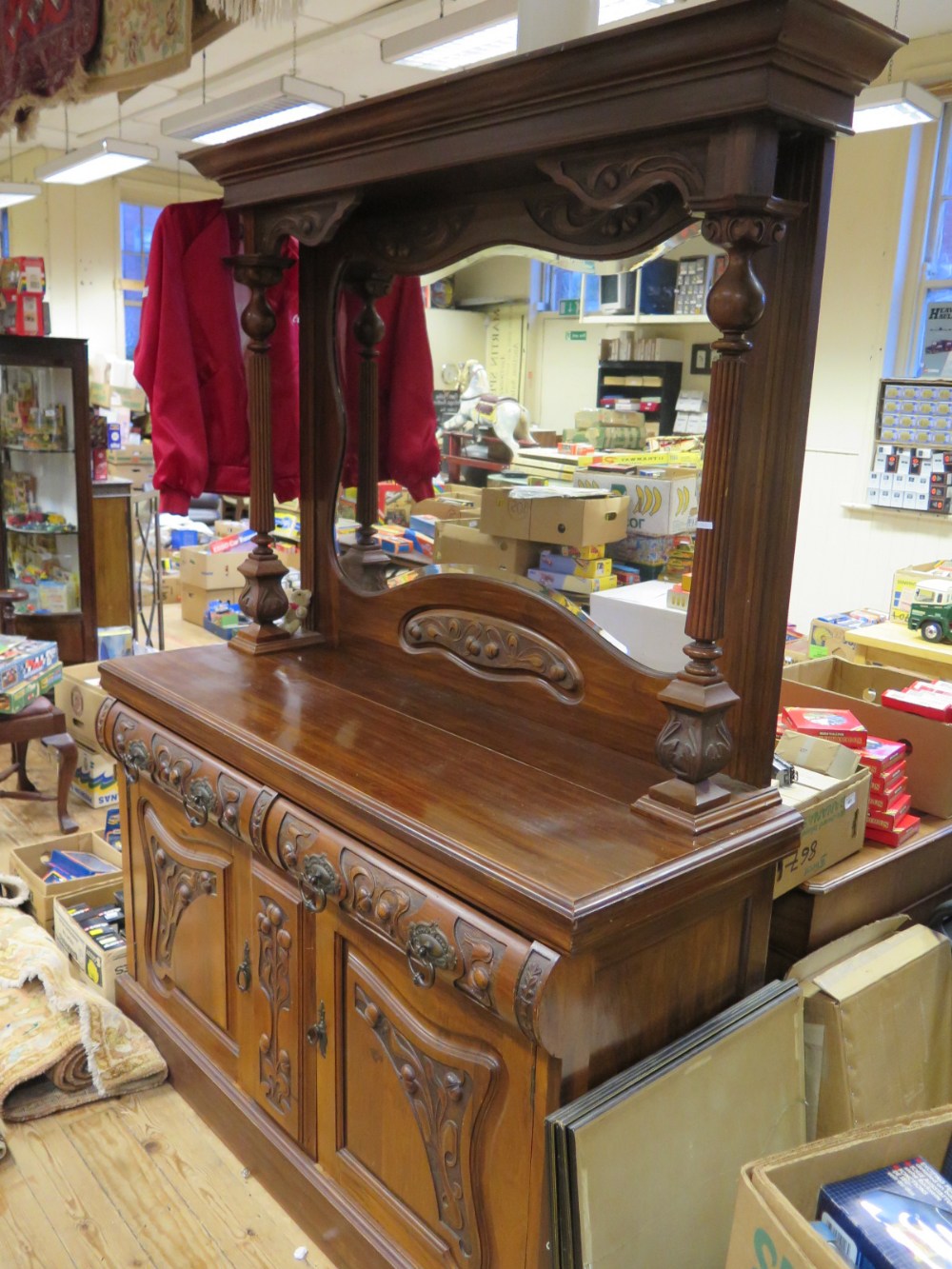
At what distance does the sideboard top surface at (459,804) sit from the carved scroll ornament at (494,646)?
6.0 inches

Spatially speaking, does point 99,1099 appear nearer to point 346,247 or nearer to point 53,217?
point 346,247

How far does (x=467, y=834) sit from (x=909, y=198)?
506 centimetres

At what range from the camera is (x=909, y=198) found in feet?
17.1

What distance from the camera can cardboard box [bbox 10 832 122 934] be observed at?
2760 millimetres

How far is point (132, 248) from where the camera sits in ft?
31.3

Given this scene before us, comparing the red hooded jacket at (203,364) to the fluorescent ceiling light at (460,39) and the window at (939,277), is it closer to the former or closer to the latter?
the fluorescent ceiling light at (460,39)

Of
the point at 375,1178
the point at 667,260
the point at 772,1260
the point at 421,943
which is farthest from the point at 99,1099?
the point at 667,260

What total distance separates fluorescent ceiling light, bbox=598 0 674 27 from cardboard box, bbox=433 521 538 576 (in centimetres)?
253

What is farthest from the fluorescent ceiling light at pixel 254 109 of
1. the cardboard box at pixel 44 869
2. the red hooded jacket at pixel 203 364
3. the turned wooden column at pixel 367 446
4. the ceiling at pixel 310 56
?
the cardboard box at pixel 44 869

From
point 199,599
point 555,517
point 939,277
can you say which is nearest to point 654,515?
point 555,517

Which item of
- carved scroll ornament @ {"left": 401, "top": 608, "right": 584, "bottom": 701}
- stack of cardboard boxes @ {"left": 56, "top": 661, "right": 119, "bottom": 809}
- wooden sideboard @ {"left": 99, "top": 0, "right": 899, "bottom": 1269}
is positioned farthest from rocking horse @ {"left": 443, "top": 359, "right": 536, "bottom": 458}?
stack of cardboard boxes @ {"left": 56, "top": 661, "right": 119, "bottom": 809}

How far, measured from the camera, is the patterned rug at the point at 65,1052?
2211mm

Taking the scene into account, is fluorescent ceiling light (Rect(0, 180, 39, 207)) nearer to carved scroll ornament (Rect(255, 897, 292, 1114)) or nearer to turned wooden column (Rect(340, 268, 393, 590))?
turned wooden column (Rect(340, 268, 393, 590))

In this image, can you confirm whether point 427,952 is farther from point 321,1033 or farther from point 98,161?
point 98,161
